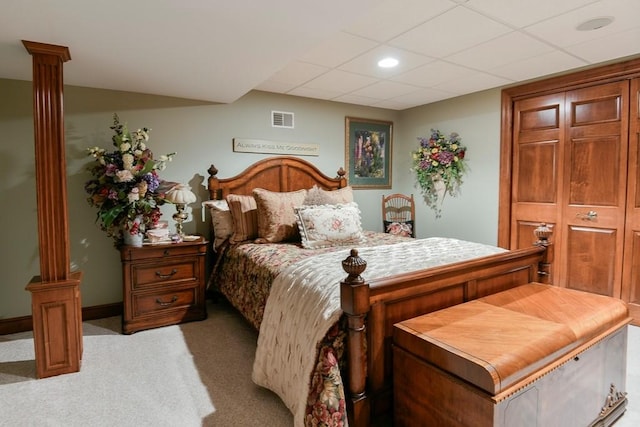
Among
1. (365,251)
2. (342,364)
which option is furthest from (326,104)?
(342,364)

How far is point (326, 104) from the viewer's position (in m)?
4.63

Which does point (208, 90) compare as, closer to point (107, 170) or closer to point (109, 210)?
point (107, 170)

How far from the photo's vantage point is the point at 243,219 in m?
3.52

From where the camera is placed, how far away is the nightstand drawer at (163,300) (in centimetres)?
311

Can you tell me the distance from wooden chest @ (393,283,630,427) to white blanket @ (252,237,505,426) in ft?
1.19

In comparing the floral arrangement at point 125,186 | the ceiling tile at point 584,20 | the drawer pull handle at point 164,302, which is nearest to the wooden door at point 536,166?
the ceiling tile at point 584,20

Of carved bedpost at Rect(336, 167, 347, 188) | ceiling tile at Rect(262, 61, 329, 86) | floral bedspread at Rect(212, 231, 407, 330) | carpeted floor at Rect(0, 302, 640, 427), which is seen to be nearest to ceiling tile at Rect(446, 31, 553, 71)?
ceiling tile at Rect(262, 61, 329, 86)

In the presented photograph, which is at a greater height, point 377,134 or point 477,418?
point 377,134

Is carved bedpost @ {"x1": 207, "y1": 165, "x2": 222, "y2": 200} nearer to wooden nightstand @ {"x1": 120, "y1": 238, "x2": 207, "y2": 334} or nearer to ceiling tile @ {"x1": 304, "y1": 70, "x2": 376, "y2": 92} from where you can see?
wooden nightstand @ {"x1": 120, "y1": 238, "x2": 207, "y2": 334}

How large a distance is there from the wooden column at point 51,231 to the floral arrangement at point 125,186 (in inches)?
24.9

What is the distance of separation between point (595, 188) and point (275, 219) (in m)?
3.04

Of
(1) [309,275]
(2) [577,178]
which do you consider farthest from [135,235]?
(2) [577,178]

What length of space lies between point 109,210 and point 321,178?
235cm

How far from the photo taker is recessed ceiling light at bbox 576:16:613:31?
2.42 meters
